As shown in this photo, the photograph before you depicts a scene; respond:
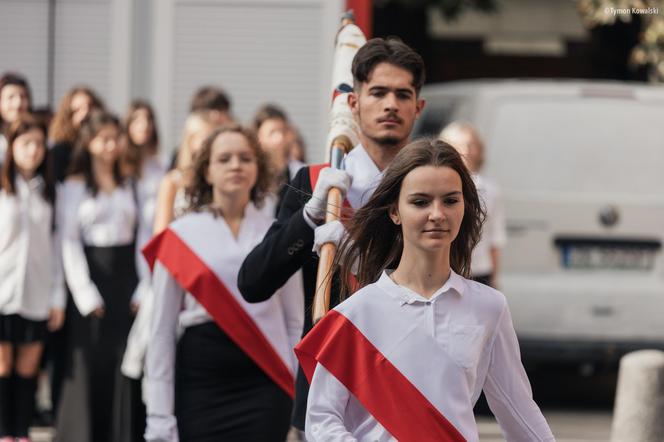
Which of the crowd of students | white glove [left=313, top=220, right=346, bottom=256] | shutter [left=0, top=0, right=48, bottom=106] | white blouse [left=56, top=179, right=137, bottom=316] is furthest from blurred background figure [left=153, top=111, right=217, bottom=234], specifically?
shutter [left=0, top=0, right=48, bottom=106]

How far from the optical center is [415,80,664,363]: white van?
11078 mm

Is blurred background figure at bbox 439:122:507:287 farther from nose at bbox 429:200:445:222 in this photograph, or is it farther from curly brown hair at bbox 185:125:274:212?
nose at bbox 429:200:445:222

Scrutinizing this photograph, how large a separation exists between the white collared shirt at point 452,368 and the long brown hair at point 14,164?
17.0ft

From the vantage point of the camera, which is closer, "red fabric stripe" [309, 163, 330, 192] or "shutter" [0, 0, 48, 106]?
"red fabric stripe" [309, 163, 330, 192]

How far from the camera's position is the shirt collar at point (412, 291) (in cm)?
440

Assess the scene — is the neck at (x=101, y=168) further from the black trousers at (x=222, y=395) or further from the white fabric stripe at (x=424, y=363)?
the white fabric stripe at (x=424, y=363)

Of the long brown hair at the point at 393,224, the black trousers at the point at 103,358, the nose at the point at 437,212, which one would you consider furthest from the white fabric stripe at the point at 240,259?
the black trousers at the point at 103,358

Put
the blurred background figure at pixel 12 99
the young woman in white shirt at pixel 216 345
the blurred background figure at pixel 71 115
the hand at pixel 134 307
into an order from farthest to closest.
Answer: the blurred background figure at pixel 71 115 < the blurred background figure at pixel 12 99 < the hand at pixel 134 307 < the young woman in white shirt at pixel 216 345

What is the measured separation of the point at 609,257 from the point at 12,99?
3.80 meters

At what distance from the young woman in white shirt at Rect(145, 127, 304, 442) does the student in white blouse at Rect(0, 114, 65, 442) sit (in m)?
2.73

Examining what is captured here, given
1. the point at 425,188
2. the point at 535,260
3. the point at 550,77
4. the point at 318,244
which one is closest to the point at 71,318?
the point at 535,260

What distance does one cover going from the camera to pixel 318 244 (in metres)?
5.08

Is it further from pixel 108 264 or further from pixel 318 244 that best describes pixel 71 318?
pixel 318 244

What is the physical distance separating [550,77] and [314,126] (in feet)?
23.7
